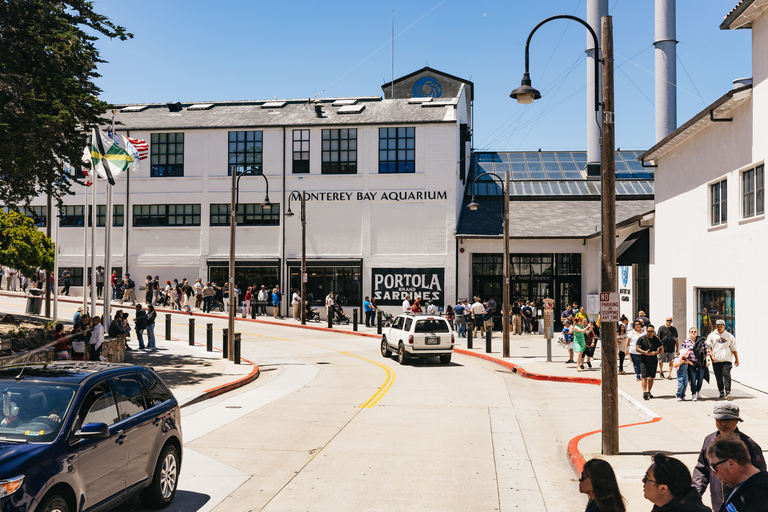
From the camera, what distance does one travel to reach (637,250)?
26.2 metres

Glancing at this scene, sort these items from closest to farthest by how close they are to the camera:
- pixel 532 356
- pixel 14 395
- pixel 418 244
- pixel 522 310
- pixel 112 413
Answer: pixel 14 395 → pixel 112 413 → pixel 532 356 → pixel 522 310 → pixel 418 244

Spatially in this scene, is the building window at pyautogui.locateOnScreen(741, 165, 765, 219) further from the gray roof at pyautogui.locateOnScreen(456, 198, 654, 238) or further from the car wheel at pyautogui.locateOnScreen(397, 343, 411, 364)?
the gray roof at pyautogui.locateOnScreen(456, 198, 654, 238)

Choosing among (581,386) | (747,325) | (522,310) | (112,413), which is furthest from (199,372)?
(522,310)

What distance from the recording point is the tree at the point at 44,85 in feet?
61.8

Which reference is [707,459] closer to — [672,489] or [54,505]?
[672,489]

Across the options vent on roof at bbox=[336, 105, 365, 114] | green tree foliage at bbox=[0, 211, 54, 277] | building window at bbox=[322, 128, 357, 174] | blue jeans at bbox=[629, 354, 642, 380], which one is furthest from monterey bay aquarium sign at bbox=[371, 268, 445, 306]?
blue jeans at bbox=[629, 354, 642, 380]

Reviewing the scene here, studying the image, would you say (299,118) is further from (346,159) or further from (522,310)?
(522,310)

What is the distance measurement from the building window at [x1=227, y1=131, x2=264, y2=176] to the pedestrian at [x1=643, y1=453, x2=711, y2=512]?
41.8 metres

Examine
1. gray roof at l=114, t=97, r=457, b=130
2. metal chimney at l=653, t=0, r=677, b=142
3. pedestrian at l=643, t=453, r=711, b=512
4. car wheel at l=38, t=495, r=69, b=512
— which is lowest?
car wheel at l=38, t=495, r=69, b=512

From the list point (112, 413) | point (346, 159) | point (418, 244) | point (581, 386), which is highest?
point (346, 159)

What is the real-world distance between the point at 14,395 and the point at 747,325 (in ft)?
54.2

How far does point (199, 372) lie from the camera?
68.1 ft

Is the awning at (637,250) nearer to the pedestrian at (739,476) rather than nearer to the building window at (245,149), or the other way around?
the pedestrian at (739,476)

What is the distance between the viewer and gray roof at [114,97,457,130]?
43.6 metres
